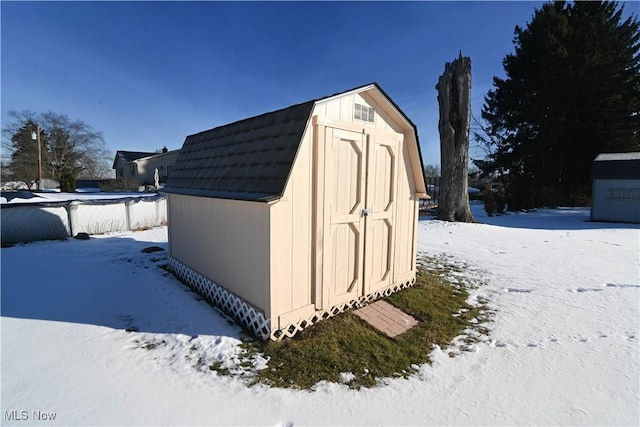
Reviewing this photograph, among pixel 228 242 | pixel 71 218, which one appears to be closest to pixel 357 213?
pixel 228 242

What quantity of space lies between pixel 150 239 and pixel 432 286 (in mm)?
8990

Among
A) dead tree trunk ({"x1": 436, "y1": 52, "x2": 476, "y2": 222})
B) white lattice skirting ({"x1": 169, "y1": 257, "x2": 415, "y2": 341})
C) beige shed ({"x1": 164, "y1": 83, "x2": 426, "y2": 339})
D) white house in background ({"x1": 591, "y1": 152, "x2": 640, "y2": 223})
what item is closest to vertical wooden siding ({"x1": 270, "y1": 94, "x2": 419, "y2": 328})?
beige shed ({"x1": 164, "y1": 83, "x2": 426, "y2": 339})

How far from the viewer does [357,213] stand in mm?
4652

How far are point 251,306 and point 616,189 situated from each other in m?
20.4

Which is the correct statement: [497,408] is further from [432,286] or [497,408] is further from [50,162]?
[50,162]

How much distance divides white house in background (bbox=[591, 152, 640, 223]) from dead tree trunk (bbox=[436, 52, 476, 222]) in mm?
8350

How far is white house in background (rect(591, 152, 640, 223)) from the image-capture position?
49.1ft

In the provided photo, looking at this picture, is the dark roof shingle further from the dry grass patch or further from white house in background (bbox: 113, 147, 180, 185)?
white house in background (bbox: 113, 147, 180, 185)

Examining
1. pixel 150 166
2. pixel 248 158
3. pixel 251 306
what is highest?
pixel 150 166

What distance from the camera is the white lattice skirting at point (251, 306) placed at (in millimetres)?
3893

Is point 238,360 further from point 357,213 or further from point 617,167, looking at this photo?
point 617,167

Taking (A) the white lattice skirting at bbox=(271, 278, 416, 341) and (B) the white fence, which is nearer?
(A) the white lattice skirting at bbox=(271, 278, 416, 341)

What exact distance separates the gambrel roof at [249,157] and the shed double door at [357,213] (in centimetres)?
56

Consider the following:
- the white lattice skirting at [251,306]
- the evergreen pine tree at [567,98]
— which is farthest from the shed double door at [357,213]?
the evergreen pine tree at [567,98]
